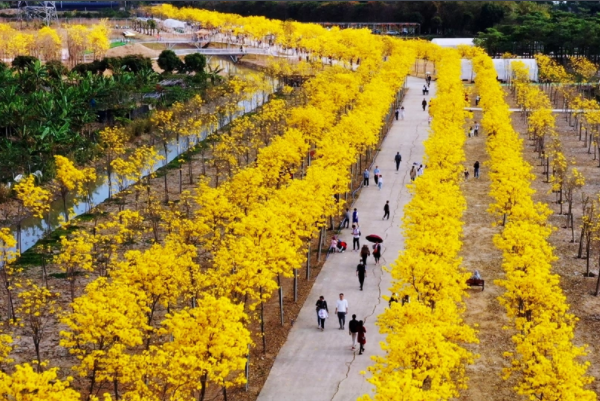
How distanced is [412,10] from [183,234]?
369 feet

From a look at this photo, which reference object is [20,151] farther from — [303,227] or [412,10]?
[412,10]

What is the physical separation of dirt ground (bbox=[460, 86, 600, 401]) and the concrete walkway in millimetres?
2951

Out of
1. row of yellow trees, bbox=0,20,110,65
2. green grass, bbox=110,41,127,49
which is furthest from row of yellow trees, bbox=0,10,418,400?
green grass, bbox=110,41,127,49

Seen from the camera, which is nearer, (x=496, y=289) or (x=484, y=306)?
(x=484, y=306)

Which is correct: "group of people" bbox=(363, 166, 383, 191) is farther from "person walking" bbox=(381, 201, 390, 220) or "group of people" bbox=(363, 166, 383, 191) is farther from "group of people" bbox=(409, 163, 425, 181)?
"person walking" bbox=(381, 201, 390, 220)

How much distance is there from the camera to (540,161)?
48875 mm

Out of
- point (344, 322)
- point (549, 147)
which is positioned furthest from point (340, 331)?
point (549, 147)

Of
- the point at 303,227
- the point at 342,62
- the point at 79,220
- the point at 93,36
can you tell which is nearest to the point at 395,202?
the point at 303,227

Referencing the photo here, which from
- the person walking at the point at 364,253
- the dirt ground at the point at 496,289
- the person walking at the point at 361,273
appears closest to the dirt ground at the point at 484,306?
the dirt ground at the point at 496,289

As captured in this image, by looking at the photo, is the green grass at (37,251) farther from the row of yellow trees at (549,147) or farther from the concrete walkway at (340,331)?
the row of yellow trees at (549,147)

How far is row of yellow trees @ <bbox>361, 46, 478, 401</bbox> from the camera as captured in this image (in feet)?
57.7

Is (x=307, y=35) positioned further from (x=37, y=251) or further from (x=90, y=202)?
(x=37, y=251)

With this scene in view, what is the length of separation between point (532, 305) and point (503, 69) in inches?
2548

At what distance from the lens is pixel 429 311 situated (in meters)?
20.6
